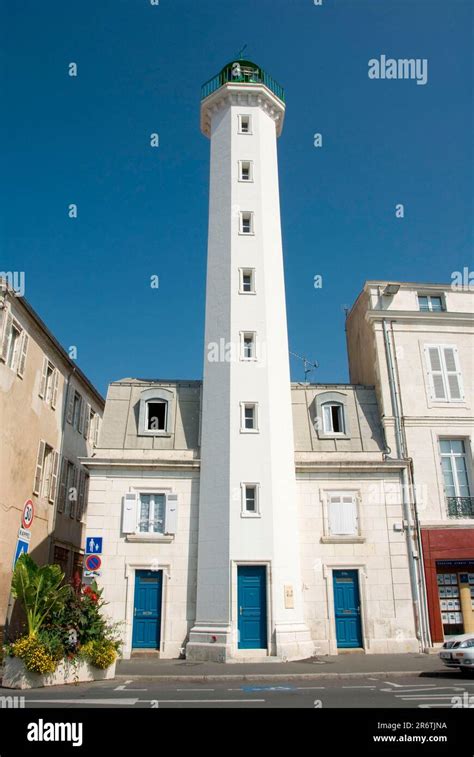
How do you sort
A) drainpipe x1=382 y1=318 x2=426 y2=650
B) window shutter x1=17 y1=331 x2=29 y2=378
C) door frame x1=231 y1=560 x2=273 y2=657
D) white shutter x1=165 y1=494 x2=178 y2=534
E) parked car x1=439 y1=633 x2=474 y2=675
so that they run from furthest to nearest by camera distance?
window shutter x1=17 y1=331 x2=29 y2=378
white shutter x1=165 y1=494 x2=178 y2=534
drainpipe x1=382 y1=318 x2=426 y2=650
door frame x1=231 y1=560 x2=273 y2=657
parked car x1=439 y1=633 x2=474 y2=675

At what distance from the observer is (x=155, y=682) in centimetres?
1399

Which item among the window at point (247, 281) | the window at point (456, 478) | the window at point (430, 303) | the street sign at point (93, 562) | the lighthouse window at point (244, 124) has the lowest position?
the street sign at point (93, 562)

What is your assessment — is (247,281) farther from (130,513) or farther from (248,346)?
(130,513)

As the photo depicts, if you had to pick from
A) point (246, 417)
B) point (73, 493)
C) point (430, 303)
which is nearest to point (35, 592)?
point (246, 417)

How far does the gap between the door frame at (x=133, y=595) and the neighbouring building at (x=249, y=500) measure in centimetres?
3

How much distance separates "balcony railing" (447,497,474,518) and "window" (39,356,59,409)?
1639 cm

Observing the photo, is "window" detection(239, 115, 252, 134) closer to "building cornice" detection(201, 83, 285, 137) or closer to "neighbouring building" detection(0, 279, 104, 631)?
"building cornice" detection(201, 83, 285, 137)

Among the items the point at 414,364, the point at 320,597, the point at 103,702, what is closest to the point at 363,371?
the point at 414,364

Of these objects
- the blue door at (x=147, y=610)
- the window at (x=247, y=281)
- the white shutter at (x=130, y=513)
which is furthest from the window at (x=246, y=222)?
the blue door at (x=147, y=610)

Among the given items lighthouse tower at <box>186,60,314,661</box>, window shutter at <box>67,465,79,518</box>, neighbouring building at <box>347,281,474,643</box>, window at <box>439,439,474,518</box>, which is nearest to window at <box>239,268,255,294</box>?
lighthouse tower at <box>186,60,314,661</box>

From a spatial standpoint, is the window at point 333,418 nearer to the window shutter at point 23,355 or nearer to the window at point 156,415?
the window at point 156,415

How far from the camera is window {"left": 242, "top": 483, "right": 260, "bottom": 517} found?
1888cm

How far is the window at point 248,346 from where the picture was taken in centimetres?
2094

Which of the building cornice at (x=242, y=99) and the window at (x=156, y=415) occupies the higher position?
the building cornice at (x=242, y=99)
